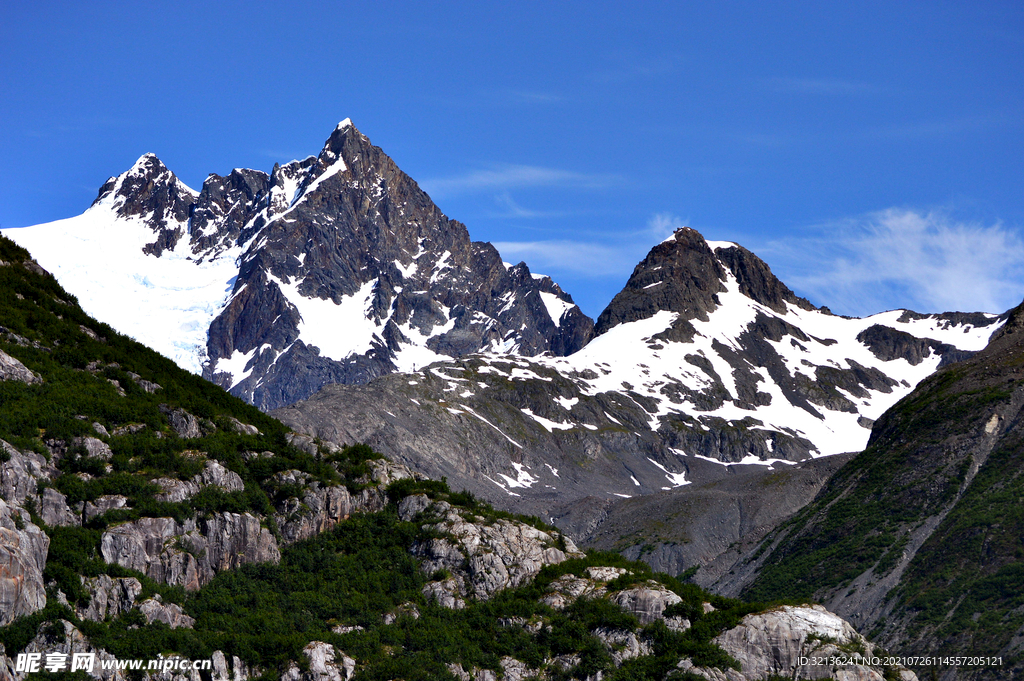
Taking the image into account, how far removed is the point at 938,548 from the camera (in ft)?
521

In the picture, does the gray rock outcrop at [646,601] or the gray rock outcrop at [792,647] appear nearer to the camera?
the gray rock outcrop at [792,647]

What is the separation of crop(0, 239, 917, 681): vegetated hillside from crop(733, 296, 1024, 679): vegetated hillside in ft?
218

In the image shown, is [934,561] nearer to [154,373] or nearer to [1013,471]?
[1013,471]

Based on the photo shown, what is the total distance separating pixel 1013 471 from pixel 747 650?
110m

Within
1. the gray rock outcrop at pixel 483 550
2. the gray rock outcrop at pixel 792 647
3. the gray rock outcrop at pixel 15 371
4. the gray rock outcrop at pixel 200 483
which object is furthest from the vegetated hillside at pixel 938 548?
the gray rock outcrop at pixel 15 371

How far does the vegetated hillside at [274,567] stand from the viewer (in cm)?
6531

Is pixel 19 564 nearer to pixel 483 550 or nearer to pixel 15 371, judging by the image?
pixel 15 371

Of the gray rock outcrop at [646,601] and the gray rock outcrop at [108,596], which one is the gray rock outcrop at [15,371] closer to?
the gray rock outcrop at [108,596]

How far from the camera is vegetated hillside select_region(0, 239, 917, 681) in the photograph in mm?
65312

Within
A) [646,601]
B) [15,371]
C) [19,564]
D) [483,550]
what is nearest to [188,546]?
[19,564]

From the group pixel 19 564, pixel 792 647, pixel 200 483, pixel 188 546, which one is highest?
pixel 200 483

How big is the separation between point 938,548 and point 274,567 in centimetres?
11677

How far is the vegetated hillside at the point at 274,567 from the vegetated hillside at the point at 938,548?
6636cm

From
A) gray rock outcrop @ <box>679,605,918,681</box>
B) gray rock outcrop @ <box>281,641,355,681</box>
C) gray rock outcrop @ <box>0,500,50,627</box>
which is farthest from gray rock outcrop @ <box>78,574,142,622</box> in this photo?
gray rock outcrop @ <box>679,605,918,681</box>
